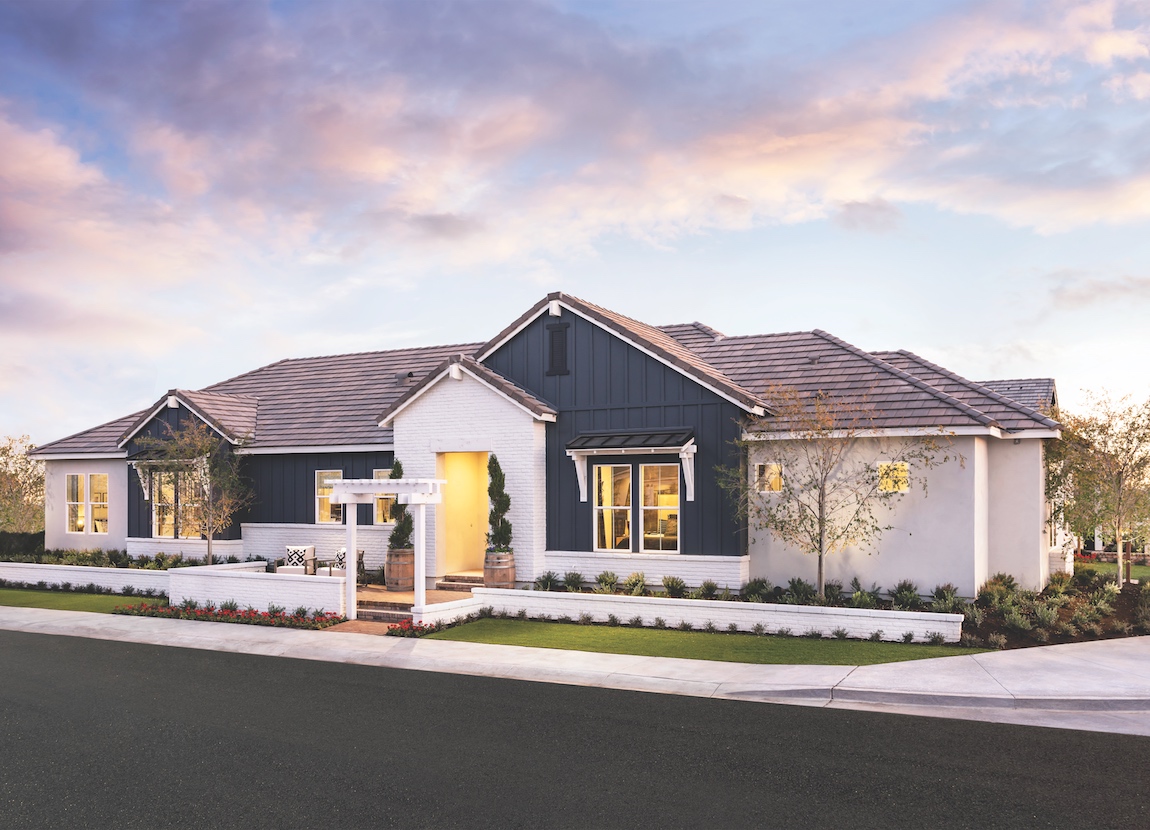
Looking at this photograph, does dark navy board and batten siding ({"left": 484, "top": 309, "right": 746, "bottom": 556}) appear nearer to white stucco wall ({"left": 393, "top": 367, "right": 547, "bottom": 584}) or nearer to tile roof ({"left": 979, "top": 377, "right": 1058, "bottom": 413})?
white stucco wall ({"left": 393, "top": 367, "right": 547, "bottom": 584})

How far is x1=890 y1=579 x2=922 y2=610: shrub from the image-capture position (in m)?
16.5

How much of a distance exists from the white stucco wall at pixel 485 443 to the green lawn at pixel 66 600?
26.3 ft

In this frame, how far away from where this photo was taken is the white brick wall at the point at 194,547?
82.2 feet

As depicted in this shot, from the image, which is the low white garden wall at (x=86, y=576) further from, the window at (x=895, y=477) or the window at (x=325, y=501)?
the window at (x=895, y=477)

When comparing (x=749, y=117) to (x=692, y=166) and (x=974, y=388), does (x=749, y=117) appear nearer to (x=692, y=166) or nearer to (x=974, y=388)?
(x=692, y=166)

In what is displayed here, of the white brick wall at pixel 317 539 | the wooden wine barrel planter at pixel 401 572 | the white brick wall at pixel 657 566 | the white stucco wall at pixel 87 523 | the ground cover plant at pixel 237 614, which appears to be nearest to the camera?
the white brick wall at pixel 657 566

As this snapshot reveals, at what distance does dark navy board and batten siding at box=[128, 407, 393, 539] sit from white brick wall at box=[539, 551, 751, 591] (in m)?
6.86

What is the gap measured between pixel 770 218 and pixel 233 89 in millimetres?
14097

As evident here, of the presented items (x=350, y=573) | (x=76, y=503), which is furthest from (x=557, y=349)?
(x=76, y=503)

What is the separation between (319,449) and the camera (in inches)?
951

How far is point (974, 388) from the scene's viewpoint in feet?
61.9

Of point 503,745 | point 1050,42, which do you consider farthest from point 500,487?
point 1050,42

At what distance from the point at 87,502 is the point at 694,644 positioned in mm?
A: 23393

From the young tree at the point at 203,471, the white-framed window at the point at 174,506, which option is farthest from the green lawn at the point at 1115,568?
the white-framed window at the point at 174,506
